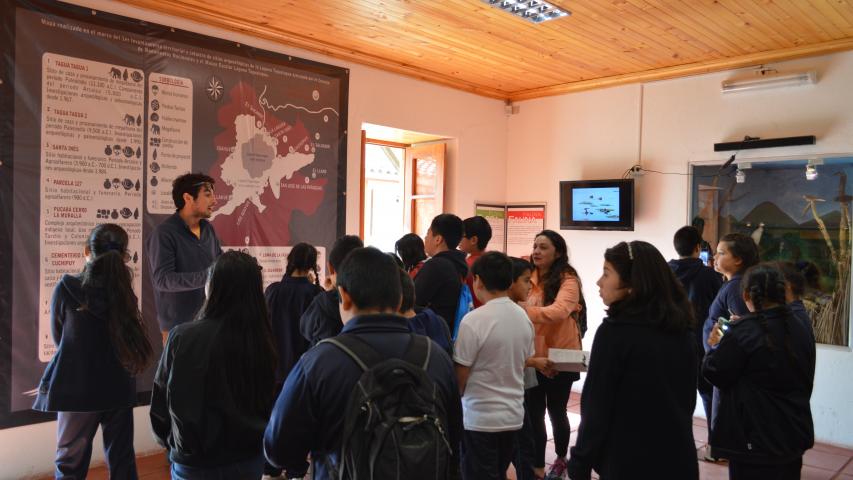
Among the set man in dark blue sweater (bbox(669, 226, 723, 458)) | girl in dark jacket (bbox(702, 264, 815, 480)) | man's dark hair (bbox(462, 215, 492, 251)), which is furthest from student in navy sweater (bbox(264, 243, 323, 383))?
man in dark blue sweater (bbox(669, 226, 723, 458))

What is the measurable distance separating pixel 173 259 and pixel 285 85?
1.89 m

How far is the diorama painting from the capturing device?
4828mm

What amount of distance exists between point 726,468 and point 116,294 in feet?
12.9

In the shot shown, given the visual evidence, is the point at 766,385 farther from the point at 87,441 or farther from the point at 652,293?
the point at 87,441

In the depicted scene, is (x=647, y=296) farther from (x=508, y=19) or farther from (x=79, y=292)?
(x=508, y=19)

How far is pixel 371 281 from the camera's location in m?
1.63

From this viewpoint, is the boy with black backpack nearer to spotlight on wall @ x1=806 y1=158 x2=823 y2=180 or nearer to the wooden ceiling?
the wooden ceiling

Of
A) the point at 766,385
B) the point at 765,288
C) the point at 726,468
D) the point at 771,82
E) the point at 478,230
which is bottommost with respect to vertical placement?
the point at 726,468

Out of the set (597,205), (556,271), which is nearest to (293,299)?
(556,271)

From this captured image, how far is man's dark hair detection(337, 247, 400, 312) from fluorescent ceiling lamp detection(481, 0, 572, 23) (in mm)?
2916

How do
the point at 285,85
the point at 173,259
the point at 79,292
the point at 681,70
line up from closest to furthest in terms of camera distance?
1. the point at 79,292
2. the point at 173,259
3. the point at 285,85
4. the point at 681,70

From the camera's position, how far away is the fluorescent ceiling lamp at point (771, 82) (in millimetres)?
4871

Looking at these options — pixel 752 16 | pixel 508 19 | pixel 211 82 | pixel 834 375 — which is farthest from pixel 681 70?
pixel 211 82

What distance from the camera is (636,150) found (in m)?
5.91
